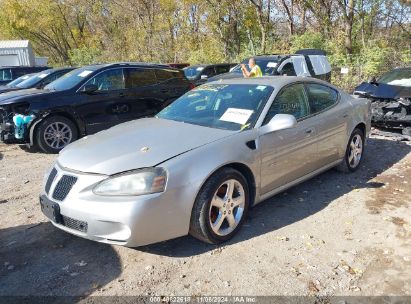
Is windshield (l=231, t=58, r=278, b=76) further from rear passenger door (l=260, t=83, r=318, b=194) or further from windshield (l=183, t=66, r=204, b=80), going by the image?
rear passenger door (l=260, t=83, r=318, b=194)

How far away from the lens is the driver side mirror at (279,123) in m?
4.03

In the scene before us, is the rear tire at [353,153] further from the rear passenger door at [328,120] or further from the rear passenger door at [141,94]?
the rear passenger door at [141,94]

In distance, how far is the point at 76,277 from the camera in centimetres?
332

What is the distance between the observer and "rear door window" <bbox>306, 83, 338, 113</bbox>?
16.2 ft

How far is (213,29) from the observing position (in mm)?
25172

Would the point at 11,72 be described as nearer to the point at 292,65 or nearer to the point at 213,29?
the point at 292,65

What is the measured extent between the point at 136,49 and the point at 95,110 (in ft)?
91.0

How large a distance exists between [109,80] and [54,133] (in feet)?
4.98

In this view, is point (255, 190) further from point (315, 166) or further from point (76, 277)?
point (76, 277)

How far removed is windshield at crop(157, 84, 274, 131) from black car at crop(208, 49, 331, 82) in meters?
6.48

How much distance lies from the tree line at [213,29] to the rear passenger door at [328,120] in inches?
392

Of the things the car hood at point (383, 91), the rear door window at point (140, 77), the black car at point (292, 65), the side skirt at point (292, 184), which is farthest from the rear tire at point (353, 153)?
the black car at point (292, 65)

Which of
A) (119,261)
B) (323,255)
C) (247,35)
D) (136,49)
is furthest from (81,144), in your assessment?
(136,49)

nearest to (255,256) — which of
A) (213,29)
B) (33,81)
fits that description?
(33,81)
